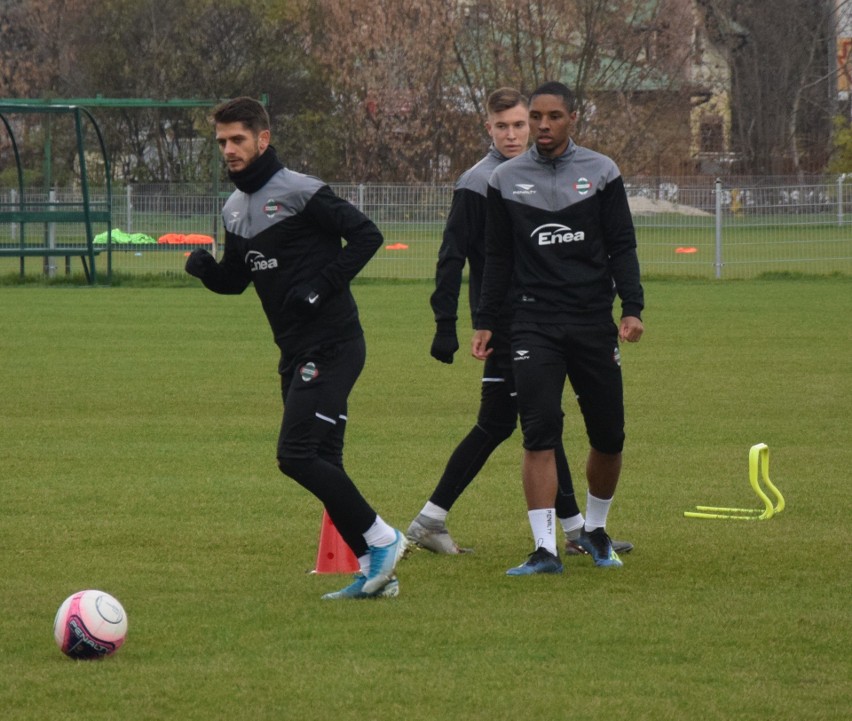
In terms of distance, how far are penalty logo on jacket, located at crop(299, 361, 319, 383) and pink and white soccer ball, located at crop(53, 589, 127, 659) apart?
51.9 inches

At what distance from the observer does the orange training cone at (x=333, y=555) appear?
269 inches

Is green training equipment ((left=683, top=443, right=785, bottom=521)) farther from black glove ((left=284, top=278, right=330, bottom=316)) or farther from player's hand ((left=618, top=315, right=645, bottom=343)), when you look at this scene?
black glove ((left=284, top=278, right=330, bottom=316))

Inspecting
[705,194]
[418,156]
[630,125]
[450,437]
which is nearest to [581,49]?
[630,125]

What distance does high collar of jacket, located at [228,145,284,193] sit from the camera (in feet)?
20.7

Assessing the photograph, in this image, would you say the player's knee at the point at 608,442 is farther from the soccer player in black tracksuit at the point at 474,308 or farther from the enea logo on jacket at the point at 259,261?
the enea logo on jacket at the point at 259,261

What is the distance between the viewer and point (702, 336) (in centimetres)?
1845

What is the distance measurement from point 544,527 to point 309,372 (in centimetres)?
124

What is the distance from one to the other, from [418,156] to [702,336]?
102 ft

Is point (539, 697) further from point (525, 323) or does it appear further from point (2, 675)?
point (525, 323)

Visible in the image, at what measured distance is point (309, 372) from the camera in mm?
6277

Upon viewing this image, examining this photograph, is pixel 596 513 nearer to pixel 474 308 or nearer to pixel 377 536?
pixel 474 308

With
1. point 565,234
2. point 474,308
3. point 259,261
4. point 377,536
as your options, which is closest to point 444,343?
point 474,308

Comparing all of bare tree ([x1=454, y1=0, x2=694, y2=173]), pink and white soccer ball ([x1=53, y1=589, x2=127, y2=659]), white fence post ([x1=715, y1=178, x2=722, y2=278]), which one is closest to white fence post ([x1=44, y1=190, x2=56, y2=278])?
white fence post ([x1=715, y1=178, x2=722, y2=278])

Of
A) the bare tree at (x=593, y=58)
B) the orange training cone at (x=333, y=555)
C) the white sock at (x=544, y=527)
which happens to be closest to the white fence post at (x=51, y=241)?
the orange training cone at (x=333, y=555)
